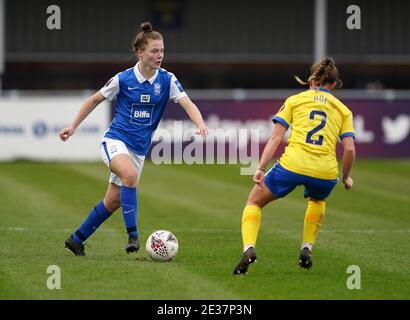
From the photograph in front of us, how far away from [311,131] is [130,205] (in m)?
1.92

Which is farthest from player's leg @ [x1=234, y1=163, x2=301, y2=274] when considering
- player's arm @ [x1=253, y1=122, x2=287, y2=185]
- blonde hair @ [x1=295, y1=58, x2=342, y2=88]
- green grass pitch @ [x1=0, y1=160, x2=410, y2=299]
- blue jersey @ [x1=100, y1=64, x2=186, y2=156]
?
blue jersey @ [x1=100, y1=64, x2=186, y2=156]

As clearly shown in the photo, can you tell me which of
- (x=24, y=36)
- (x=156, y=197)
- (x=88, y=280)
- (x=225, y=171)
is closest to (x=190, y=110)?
(x=88, y=280)

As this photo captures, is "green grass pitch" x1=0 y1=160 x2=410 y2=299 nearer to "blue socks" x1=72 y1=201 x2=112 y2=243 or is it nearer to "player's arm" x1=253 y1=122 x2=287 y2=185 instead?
"blue socks" x1=72 y1=201 x2=112 y2=243

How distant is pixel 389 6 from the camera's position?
111 ft

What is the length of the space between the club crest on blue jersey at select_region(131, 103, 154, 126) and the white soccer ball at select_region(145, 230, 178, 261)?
3.45 ft

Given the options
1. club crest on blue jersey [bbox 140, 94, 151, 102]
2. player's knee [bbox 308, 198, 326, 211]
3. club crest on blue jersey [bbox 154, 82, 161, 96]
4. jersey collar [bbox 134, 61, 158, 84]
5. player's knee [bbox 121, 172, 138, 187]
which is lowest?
player's knee [bbox 308, 198, 326, 211]

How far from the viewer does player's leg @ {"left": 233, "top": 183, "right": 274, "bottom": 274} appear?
28.1 feet

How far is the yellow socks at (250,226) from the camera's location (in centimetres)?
864

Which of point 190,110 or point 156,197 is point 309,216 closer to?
point 190,110

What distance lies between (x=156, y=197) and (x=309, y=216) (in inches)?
274

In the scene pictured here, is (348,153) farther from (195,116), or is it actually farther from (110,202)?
(110,202)

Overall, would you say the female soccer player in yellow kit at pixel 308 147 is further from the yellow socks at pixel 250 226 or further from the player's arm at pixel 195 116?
the player's arm at pixel 195 116

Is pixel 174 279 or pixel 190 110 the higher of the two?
pixel 190 110

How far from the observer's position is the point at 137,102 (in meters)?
9.67
